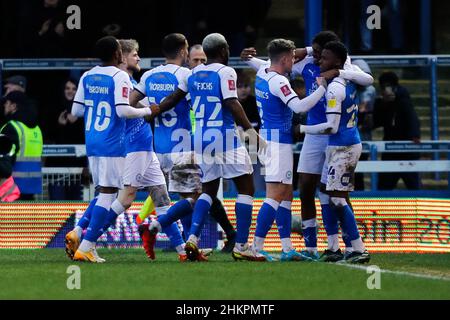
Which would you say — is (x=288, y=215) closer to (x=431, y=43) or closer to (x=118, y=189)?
(x=118, y=189)

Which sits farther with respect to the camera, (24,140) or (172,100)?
(24,140)

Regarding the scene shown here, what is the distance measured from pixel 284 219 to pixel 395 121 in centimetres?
565

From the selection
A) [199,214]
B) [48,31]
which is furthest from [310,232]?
[48,31]

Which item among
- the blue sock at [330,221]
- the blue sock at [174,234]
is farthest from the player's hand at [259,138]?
the blue sock at [174,234]

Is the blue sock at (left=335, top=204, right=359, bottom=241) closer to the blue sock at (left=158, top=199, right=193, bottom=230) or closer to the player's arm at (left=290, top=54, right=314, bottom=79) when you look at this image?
the blue sock at (left=158, top=199, right=193, bottom=230)

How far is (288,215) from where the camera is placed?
13.9 m

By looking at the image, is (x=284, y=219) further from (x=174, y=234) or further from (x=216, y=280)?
(x=216, y=280)

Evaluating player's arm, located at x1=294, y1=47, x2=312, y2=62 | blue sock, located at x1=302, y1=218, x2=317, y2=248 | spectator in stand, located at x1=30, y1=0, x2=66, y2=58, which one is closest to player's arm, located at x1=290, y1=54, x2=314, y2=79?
player's arm, located at x1=294, y1=47, x2=312, y2=62

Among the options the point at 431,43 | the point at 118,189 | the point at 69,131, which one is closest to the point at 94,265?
the point at 118,189

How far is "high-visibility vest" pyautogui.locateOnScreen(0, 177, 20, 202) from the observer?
58.2ft

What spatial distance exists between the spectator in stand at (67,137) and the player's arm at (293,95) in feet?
16.6

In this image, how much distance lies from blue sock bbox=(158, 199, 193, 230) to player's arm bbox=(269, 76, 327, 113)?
4.71 feet

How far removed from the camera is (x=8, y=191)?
1777 centimetres

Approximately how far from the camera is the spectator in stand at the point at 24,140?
58.7 feet
